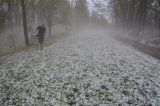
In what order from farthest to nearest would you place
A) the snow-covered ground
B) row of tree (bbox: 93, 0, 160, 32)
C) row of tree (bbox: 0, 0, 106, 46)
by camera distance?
row of tree (bbox: 93, 0, 160, 32)
row of tree (bbox: 0, 0, 106, 46)
the snow-covered ground

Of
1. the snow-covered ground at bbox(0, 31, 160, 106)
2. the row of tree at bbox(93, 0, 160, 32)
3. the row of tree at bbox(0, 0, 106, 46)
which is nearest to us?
the snow-covered ground at bbox(0, 31, 160, 106)

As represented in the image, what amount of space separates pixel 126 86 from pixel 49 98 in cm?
328

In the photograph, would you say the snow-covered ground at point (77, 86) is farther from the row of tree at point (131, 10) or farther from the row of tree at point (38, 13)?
the row of tree at point (131, 10)

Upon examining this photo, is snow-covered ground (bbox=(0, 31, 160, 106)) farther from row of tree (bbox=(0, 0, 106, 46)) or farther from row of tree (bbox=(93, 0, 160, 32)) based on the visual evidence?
row of tree (bbox=(93, 0, 160, 32))

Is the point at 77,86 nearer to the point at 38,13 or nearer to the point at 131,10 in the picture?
the point at 38,13

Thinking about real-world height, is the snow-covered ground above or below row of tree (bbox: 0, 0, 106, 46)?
below

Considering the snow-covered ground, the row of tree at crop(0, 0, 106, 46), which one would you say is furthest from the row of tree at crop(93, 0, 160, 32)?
the snow-covered ground

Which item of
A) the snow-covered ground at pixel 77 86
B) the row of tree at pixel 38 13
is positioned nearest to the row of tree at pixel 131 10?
the row of tree at pixel 38 13

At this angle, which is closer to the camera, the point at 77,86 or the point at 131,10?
the point at 77,86

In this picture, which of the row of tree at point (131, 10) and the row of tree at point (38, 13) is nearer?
the row of tree at point (38, 13)

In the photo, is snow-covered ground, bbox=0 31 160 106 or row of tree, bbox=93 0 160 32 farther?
row of tree, bbox=93 0 160 32

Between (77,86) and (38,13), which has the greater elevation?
(38,13)

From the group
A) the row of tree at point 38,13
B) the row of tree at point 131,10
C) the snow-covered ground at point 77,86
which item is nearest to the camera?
the snow-covered ground at point 77,86

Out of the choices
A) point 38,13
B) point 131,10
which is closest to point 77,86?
point 38,13
